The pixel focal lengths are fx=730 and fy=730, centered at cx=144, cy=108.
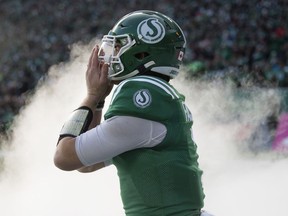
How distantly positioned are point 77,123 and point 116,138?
0.73 feet

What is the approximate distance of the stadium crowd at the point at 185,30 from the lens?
1196cm

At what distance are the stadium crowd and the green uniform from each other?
7167 millimetres

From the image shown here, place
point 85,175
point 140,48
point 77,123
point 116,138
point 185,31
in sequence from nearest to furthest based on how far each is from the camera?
point 116,138 < point 77,123 < point 140,48 < point 85,175 < point 185,31

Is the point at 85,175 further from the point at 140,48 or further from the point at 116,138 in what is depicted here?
the point at 116,138

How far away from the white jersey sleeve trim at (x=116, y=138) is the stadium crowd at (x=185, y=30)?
7.26 meters

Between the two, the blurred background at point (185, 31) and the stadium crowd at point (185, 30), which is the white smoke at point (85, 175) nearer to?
the blurred background at point (185, 31)

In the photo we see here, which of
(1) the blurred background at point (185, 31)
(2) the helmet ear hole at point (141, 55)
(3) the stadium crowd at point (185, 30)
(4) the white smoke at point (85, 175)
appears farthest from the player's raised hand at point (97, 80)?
(3) the stadium crowd at point (185, 30)

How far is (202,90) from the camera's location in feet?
23.8

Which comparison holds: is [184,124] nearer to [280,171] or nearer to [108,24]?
[280,171]

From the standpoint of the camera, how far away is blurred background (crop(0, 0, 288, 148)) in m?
11.9

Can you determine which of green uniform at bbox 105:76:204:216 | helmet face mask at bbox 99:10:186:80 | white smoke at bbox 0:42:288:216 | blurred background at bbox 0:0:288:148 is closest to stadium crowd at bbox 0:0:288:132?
blurred background at bbox 0:0:288:148

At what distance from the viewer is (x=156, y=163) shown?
255cm

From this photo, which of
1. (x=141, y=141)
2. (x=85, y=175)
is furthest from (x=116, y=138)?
(x=85, y=175)

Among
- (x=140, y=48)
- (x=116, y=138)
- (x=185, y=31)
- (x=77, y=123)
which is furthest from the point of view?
(x=185, y=31)
